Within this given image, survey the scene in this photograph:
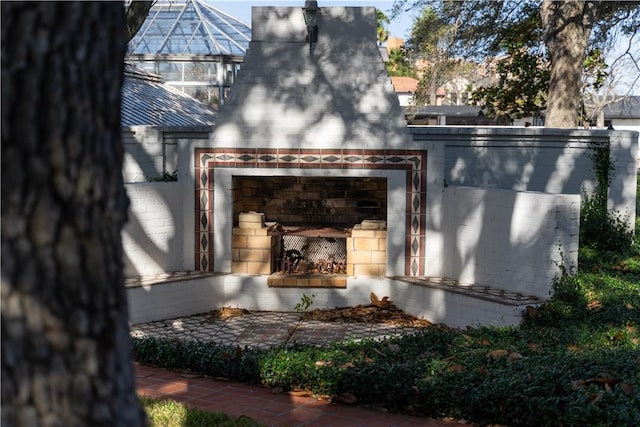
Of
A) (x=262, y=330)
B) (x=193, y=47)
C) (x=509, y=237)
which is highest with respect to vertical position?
(x=193, y=47)

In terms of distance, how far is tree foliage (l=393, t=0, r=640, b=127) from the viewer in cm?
1527

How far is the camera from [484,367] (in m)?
6.27

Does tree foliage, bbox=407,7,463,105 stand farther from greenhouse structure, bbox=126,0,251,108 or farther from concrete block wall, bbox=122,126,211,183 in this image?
concrete block wall, bbox=122,126,211,183

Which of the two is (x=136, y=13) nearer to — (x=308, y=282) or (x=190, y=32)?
(x=308, y=282)

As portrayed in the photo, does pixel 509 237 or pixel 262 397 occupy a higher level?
pixel 509 237

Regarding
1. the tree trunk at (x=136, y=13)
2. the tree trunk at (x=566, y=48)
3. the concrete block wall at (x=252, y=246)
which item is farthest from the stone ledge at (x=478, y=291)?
the tree trunk at (x=566, y=48)

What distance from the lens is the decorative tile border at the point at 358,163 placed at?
11.3 m

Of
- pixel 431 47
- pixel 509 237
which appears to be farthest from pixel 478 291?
pixel 431 47

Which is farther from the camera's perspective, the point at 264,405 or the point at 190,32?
the point at 190,32

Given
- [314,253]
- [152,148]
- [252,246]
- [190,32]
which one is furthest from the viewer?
[190,32]

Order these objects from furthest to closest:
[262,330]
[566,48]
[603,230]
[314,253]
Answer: [566,48] → [314,253] → [603,230] → [262,330]

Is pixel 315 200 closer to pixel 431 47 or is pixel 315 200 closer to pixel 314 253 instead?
pixel 314 253

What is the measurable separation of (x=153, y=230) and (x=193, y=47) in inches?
555

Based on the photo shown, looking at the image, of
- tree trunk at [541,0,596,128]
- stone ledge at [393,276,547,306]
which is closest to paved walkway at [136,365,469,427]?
stone ledge at [393,276,547,306]
